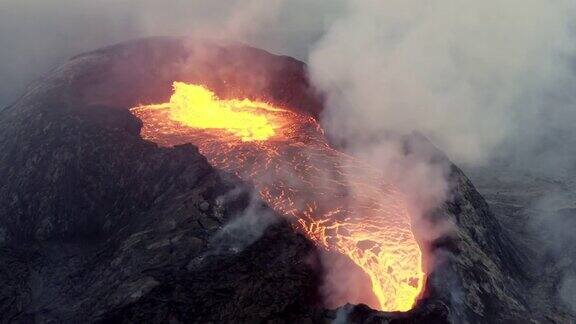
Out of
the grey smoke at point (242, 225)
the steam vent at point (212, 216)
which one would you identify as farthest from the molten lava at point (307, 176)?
the grey smoke at point (242, 225)

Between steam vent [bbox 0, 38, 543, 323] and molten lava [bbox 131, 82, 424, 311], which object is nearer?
steam vent [bbox 0, 38, 543, 323]

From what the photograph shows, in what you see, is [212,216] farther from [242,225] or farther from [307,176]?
[307,176]

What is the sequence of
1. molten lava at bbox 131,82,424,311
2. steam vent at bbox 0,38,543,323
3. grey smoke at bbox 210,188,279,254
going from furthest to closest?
molten lava at bbox 131,82,424,311 → grey smoke at bbox 210,188,279,254 → steam vent at bbox 0,38,543,323

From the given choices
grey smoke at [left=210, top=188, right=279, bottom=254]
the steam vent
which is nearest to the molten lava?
the steam vent

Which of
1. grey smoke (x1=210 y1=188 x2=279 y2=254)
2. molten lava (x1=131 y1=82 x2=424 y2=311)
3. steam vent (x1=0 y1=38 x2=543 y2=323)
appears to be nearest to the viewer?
steam vent (x1=0 y1=38 x2=543 y2=323)

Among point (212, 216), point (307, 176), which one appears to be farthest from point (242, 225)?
point (307, 176)

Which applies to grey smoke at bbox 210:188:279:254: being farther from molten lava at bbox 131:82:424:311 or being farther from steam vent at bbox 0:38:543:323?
molten lava at bbox 131:82:424:311
